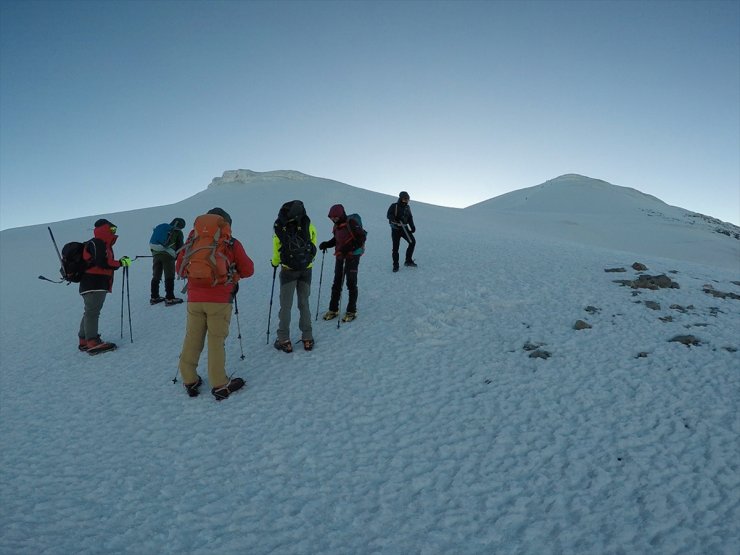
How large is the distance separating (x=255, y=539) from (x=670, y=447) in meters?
4.24

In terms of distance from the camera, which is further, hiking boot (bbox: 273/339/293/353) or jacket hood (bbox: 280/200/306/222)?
hiking boot (bbox: 273/339/293/353)

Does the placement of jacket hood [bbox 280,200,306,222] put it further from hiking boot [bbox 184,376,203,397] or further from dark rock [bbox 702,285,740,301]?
dark rock [bbox 702,285,740,301]

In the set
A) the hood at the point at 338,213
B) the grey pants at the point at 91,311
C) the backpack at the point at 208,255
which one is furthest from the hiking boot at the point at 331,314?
the grey pants at the point at 91,311

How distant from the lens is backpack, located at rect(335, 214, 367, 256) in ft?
27.8

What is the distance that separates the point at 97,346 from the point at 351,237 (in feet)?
19.2

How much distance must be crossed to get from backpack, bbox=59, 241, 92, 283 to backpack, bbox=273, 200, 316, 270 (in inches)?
166

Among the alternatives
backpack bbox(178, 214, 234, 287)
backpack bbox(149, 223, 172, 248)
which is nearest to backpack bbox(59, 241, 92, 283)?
backpack bbox(149, 223, 172, 248)

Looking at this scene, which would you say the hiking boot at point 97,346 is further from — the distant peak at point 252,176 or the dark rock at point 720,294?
the distant peak at point 252,176

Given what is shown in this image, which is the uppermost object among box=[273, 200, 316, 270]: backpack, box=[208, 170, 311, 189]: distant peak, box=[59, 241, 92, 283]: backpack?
box=[208, 170, 311, 189]: distant peak

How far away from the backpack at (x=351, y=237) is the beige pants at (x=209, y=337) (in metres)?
3.07

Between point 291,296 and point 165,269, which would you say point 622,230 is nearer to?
point 291,296

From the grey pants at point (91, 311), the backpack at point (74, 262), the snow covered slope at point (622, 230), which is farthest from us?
the snow covered slope at point (622, 230)

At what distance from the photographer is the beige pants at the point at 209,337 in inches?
234

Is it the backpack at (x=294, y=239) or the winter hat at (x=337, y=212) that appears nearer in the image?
the backpack at (x=294, y=239)
